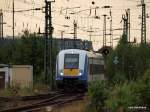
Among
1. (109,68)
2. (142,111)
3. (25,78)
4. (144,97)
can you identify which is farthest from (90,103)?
(109,68)

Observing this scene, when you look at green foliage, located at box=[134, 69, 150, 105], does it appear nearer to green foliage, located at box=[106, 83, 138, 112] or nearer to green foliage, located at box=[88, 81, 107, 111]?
green foliage, located at box=[106, 83, 138, 112]

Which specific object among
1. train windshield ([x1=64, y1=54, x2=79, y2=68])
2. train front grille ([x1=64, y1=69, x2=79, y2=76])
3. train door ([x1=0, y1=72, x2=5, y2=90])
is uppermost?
train windshield ([x1=64, y1=54, x2=79, y2=68])

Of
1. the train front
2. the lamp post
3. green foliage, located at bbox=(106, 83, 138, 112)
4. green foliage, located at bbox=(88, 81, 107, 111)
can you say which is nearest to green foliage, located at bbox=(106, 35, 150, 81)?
the lamp post

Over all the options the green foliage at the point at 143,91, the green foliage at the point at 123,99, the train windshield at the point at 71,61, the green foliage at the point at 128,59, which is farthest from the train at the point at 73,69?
the green foliage at the point at 123,99

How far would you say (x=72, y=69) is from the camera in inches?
1694

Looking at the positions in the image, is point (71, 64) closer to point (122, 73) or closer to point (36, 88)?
point (36, 88)

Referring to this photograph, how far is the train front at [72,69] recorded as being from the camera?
141 ft

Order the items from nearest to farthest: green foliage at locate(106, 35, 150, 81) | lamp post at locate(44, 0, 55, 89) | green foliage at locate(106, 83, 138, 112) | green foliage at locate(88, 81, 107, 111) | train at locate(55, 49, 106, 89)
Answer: green foliage at locate(106, 83, 138, 112) → green foliage at locate(88, 81, 107, 111) → train at locate(55, 49, 106, 89) → lamp post at locate(44, 0, 55, 89) → green foliage at locate(106, 35, 150, 81)

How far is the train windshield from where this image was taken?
43.2 metres

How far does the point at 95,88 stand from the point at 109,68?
38.1 metres

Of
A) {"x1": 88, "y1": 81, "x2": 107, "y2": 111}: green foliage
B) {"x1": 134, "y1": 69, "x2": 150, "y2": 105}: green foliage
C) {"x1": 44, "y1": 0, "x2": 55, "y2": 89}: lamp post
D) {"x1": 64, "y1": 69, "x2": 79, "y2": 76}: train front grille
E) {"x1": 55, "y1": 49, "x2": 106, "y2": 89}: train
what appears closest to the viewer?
{"x1": 134, "y1": 69, "x2": 150, "y2": 105}: green foliage

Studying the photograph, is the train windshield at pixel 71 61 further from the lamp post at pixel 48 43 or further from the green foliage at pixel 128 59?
the green foliage at pixel 128 59

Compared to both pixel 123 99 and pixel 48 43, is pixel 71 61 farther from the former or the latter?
pixel 123 99

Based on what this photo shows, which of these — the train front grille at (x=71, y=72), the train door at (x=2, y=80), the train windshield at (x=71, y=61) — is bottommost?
the train door at (x=2, y=80)
